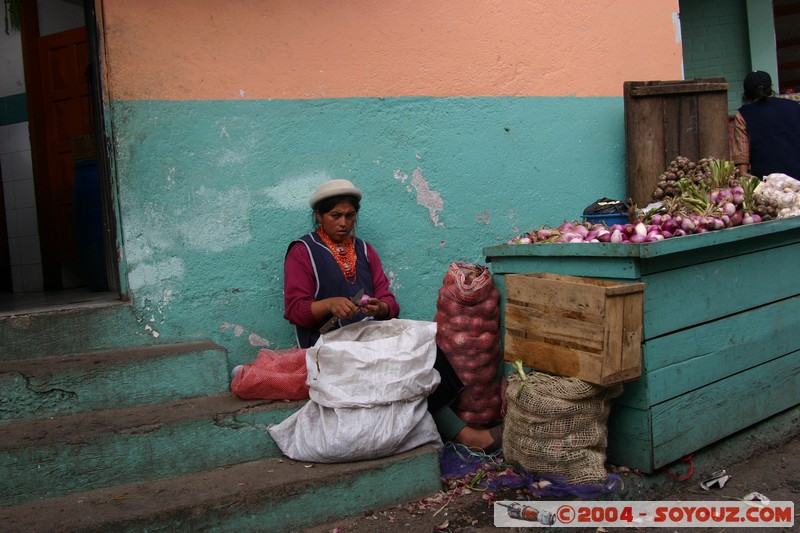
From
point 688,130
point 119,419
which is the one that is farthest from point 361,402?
point 688,130

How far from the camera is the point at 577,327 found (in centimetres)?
297

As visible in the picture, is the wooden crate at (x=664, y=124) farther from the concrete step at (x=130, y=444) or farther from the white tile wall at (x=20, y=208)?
the white tile wall at (x=20, y=208)

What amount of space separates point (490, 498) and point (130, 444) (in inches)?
63.5

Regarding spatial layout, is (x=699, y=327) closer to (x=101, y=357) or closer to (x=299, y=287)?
(x=299, y=287)

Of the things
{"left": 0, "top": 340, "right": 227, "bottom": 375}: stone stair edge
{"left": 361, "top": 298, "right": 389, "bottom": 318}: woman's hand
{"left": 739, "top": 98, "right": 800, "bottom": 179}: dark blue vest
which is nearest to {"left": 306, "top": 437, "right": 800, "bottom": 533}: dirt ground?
{"left": 361, "top": 298, "right": 389, "bottom": 318}: woman's hand

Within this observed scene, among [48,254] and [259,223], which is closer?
[259,223]

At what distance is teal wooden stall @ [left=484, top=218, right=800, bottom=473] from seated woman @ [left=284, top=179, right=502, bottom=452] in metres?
0.67

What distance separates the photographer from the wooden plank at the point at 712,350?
3105mm

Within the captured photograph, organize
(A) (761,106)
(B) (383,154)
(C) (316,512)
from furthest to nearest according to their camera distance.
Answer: (A) (761,106)
(B) (383,154)
(C) (316,512)

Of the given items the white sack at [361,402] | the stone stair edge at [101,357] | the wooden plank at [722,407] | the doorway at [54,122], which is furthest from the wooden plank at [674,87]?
the doorway at [54,122]

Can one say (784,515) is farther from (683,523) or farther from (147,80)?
(147,80)

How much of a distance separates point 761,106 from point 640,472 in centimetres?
356

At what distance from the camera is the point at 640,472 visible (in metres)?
3.15

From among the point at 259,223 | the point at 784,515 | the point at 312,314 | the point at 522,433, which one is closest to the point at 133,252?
the point at 259,223
